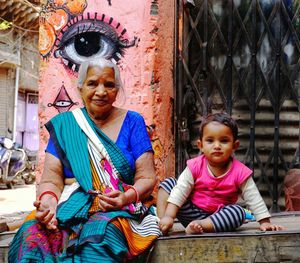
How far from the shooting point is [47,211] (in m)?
2.62

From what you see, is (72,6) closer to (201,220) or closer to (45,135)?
(45,135)

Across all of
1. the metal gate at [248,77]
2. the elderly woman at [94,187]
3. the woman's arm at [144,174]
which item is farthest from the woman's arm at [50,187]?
the metal gate at [248,77]

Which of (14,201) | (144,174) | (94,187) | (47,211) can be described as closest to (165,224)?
(144,174)

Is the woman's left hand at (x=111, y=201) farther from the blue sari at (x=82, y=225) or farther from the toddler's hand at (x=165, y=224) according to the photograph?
the toddler's hand at (x=165, y=224)

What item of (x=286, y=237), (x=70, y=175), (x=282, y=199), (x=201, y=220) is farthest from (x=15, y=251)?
(x=282, y=199)

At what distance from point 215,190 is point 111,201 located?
22.6 inches

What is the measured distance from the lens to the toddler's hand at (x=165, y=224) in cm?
279

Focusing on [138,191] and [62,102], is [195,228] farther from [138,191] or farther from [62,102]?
[62,102]

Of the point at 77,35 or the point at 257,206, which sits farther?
the point at 77,35

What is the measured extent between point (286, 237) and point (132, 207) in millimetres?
776

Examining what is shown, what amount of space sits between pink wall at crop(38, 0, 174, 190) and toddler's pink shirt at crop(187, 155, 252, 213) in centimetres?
132

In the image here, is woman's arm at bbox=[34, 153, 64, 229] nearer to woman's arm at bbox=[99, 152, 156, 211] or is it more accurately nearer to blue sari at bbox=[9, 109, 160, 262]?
blue sari at bbox=[9, 109, 160, 262]

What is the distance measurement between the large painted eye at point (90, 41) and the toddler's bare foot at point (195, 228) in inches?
74.6

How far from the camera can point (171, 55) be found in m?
4.42
